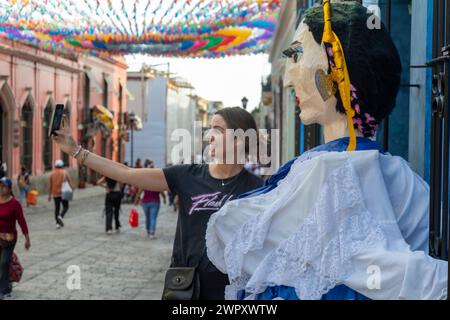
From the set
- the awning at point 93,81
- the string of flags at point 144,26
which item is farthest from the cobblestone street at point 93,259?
the awning at point 93,81

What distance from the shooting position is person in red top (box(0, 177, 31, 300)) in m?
7.32

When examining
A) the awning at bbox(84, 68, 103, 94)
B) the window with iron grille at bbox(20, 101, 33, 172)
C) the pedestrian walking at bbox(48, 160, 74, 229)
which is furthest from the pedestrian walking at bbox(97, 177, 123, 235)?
the awning at bbox(84, 68, 103, 94)

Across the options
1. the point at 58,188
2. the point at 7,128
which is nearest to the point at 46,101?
the point at 7,128

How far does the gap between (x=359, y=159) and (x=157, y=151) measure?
134 feet

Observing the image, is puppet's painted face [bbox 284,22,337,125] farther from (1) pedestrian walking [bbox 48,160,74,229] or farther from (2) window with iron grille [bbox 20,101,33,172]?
(2) window with iron grille [bbox 20,101,33,172]

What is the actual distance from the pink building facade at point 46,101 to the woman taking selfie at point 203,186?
17954 millimetres

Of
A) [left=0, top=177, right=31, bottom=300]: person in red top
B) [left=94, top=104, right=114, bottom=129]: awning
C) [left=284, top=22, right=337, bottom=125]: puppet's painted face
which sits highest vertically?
[left=94, top=104, right=114, bottom=129]: awning

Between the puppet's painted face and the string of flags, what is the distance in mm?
5800

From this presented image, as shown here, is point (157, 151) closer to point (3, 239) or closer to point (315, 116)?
point (3, 239)

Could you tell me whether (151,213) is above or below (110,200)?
below

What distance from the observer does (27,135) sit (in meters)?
24.4

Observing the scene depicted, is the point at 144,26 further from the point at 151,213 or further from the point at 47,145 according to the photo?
the point at 47,145

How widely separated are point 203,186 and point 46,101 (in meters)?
23.3

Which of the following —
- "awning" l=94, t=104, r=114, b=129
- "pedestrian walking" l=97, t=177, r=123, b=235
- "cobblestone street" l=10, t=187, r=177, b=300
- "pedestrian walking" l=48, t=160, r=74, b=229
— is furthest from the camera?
"awning" l=94, t=104, r=114, b=129
